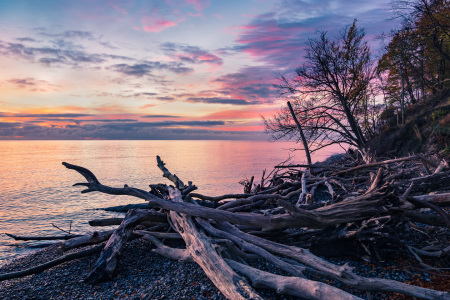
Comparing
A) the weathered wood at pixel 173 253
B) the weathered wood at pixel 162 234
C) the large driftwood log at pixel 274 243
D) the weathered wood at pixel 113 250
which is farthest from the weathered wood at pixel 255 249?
the weathered wood at pixel 113 250

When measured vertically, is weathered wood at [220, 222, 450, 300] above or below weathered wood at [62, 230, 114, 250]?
above

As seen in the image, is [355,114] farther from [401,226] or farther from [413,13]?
[401,226]

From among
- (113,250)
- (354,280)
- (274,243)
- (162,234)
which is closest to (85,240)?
(113,250)

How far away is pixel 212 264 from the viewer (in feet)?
12.3

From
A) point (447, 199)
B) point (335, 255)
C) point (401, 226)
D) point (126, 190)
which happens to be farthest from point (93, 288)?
point (447, 199)

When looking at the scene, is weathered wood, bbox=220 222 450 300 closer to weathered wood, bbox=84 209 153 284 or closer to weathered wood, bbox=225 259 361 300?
weathered wood, bbox=225 259 361 300

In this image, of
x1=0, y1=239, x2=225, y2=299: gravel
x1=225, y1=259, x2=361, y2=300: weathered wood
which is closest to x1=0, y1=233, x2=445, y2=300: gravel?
x1=0, y1=239, x2=225, y2=299: gravel

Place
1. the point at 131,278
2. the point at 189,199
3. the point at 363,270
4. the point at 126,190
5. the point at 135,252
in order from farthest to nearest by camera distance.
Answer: the point at 189,199 → the point at 126,190 → the point at 135,252 → the point at 131,278 → the point at 363,270

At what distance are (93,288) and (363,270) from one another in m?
4.31

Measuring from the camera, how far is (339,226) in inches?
187

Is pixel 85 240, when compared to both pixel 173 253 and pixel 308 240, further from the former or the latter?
pixel 308 240

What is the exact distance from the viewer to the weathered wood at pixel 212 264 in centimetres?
315

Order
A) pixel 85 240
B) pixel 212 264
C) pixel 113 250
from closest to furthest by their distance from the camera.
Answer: pixel 212 264 → pixel 113 250 → pixel 85 240

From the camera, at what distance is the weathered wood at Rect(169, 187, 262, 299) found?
10.3 ft
